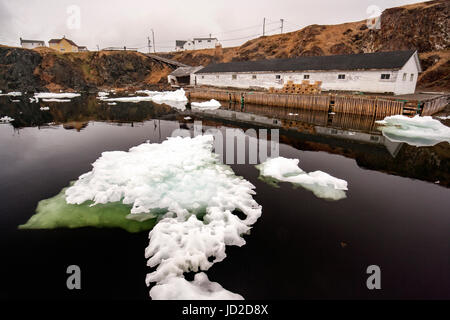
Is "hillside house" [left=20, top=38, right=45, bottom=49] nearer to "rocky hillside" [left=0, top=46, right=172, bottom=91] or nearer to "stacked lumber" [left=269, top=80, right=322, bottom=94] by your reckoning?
"rocky hillside" [left=0, top=46, right=172, bottom=91]

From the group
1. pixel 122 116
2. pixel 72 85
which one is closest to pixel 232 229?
pixel 122 116

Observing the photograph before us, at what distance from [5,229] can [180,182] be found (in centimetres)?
498

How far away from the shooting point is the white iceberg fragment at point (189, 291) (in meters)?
4.33

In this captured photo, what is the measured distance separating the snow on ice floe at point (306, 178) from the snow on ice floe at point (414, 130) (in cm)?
914

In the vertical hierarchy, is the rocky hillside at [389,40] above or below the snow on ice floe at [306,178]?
above

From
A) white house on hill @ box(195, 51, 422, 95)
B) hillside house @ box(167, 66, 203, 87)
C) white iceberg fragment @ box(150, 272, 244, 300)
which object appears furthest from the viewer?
hillside house @ box(167, 66, 203, 87)

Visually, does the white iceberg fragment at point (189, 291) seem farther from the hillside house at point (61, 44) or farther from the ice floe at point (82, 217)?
the hillside house at point (61, 44)

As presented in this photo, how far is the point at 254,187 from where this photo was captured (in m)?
8.67

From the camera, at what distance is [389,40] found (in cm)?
4603

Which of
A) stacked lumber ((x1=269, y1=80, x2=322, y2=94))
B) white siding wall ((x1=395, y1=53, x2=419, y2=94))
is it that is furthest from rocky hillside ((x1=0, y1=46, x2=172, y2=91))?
white siding wall ((x1=395, y1=53, x2=419, y2=94))

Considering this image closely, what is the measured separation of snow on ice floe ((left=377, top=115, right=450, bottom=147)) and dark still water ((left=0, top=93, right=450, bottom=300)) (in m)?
2.54

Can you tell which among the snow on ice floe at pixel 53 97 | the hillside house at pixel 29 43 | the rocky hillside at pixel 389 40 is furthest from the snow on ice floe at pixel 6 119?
the hillside house at pixel 29 43

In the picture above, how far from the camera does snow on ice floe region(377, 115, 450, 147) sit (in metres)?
14.9

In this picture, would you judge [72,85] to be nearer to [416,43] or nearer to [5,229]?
[5,229]
